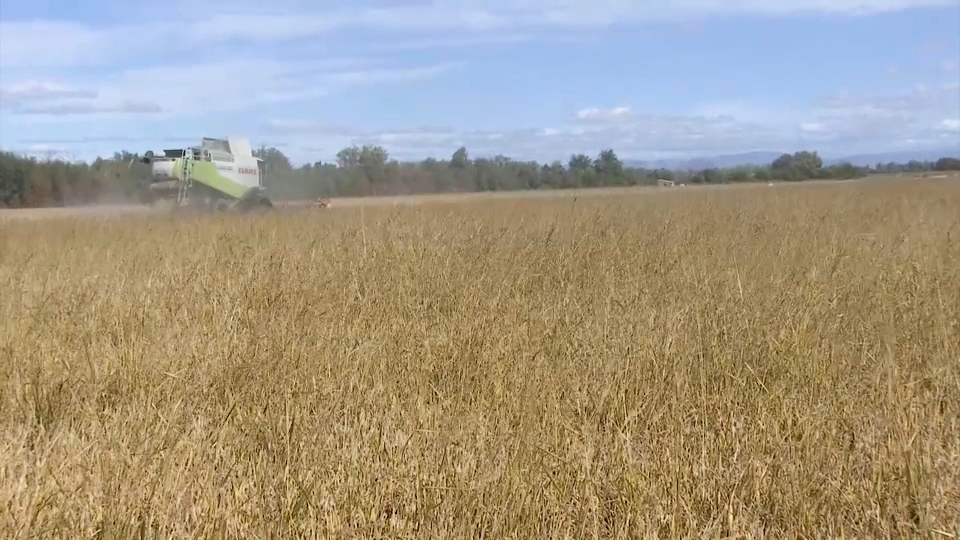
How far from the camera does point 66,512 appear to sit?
2.49 metres

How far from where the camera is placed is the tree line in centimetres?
3325

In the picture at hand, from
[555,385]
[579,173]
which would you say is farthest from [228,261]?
[579,173]

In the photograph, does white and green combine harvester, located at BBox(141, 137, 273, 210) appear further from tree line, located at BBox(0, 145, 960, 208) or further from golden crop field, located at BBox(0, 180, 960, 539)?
golden crop field, located at BBox(0, 180, 960, 539)

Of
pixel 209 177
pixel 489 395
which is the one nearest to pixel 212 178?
pixel 209 177

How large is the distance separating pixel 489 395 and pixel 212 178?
18.5 metres

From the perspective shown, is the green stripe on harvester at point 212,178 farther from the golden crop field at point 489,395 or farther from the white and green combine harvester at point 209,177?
the golden crop field at point 489,395

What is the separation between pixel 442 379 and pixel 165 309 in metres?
2.16

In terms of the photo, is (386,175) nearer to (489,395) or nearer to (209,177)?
(209,177)

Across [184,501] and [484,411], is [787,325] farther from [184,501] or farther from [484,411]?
[184,501]

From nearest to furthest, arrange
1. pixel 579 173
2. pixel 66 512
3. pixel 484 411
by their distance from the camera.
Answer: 1. pixel 66 512
2. pixel 484 411
3. pixel 579 173

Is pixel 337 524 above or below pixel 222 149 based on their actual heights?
below

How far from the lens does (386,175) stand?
47438 millimetres

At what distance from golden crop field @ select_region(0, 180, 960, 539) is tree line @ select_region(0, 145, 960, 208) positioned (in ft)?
59.2

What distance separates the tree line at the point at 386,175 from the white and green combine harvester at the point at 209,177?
1.66m
